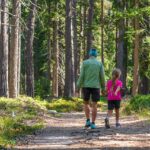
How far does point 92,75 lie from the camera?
508 inches

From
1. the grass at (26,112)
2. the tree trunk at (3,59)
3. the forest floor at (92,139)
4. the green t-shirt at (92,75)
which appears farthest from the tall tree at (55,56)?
the forest floor at (92,139)

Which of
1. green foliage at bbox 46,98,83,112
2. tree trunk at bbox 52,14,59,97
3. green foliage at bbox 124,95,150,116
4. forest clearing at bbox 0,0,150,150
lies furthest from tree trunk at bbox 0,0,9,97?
tree trunk at bbox 52,14,59,97

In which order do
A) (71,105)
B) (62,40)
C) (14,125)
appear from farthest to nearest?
(62,40) → (71,105) → (14,125)

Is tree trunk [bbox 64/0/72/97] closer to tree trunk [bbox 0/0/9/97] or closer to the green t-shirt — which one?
tree trunk [bbox 0/0/9/97]

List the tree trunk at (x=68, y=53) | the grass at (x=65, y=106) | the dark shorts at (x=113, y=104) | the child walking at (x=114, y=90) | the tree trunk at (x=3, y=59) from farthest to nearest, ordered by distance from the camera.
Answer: the tree trunk at (x=68, y=53) < the grass at (x=65, y=106) < the tree trunk at (x=3, y=59) < the dark shorts at (x=113, y=104) < the child walking at (x=114, y=90)

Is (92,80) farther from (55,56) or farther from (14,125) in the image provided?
(55,56)

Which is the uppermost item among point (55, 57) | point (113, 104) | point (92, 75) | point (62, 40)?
point (62, 40)

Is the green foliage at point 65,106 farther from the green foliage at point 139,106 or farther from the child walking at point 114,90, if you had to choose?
the child walking at point 114,90

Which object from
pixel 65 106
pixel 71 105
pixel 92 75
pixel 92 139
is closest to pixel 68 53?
pixel 71 105

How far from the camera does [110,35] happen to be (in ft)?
173

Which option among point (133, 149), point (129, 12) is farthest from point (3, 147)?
point (129, 12)

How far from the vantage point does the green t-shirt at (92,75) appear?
1286cm

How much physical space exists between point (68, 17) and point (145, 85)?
13757 millimetres

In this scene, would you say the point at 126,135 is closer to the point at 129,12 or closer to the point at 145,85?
the point at 129,12
